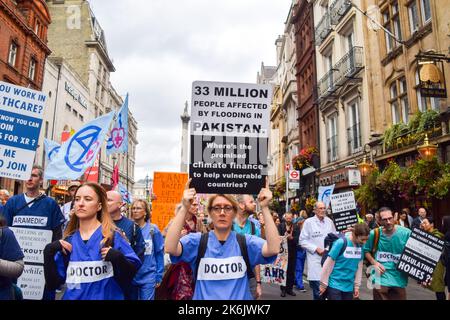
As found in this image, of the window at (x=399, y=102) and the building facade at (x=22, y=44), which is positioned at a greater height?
the building facade at (x=22, y=44)

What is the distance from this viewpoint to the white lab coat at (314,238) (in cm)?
702

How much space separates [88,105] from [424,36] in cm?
3741

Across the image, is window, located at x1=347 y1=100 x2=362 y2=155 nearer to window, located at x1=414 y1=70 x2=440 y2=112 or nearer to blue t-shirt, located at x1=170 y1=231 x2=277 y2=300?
window, located at x1=414 y1=70 x2=440 y2=112

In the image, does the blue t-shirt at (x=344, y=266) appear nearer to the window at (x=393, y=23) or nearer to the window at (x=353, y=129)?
the window at (x=393, y=23)

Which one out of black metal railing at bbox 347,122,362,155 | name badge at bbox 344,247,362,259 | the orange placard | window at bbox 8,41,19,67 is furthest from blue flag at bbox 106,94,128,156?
window at bbox 8,41,19,67

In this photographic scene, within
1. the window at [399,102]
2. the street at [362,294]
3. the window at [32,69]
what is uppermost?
the window at [32,69]

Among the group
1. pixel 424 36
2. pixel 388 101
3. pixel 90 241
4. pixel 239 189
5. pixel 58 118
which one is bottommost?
pixel 90 241

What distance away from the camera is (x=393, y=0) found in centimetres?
1653

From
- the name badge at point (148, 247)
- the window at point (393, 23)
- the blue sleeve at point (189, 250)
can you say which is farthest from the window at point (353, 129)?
the blue sleeve at point (189, 250)

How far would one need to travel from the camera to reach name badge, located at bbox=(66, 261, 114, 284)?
2719 millimetres

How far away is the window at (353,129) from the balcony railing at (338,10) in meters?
5.43

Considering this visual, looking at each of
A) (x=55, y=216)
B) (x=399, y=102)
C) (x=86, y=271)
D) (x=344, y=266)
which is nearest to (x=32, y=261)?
(x=55, y=216)
